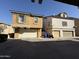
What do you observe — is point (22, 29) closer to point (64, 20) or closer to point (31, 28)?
point (31, 28)

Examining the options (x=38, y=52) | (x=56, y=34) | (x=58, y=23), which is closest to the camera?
(x=38, y=52)

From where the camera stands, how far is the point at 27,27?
45438 mm

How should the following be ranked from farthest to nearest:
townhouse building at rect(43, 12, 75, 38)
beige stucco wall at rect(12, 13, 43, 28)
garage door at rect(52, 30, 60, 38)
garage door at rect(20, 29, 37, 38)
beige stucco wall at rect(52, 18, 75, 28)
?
beige stucco wall at rect(52, 18, 75, 28) → townhouse building at rect(43, 12, 75, 38) → garage door at rect(52, 30, 60, 38) → garage door at rect(20, 29, 37, 38) → beige stucco wall at rect(12, 13, 43, 28)

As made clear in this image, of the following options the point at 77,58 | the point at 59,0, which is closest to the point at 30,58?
the point at 77,58

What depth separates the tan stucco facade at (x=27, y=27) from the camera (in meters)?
44.2

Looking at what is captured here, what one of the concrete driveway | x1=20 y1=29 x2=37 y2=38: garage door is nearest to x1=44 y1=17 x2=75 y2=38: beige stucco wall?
x1=20 y1=29 x2=37 y2=38: garage door

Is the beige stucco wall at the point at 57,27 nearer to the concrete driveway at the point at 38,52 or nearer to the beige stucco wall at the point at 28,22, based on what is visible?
the beige stucco wall at the point at 28,22

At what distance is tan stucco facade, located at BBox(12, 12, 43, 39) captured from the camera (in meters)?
44.2

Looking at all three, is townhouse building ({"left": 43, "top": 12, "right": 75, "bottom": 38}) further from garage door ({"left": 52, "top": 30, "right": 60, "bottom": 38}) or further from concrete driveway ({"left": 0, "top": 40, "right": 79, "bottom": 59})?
concrete driveway ({"left": 0, "top": 40, "right": 79, "bottom": 59})

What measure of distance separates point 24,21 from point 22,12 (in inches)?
79.2

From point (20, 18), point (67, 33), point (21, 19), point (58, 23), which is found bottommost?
point (67, 33)

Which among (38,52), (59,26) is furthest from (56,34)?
(38,52)

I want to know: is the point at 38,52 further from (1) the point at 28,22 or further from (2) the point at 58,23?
(2) the point at 58,23

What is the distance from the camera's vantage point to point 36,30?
154ft
